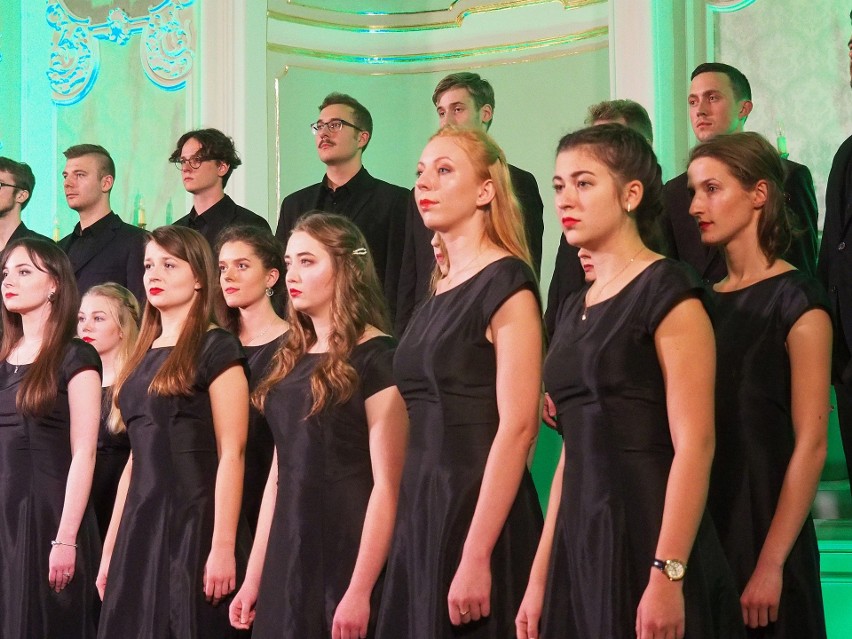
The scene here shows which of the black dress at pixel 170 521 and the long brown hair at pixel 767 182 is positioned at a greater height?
the long brown hair at pixel 767 182

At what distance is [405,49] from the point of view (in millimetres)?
6945

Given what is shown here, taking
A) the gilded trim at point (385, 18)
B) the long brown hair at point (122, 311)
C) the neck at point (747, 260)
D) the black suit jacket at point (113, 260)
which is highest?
the gilded trim at point (385, 18)

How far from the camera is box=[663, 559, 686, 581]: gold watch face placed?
2191 mm

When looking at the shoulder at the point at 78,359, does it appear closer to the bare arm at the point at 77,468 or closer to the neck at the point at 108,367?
the bare arm at the point at 77,468

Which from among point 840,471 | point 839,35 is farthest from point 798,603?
point 839,35

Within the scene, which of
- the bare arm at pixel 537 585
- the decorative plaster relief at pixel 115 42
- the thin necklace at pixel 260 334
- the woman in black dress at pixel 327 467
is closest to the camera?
the bare arm at pixel 537 585

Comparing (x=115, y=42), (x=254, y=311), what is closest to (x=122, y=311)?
(x=254, y=311)

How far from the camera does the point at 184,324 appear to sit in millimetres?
3502

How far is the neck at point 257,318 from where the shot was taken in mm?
3699

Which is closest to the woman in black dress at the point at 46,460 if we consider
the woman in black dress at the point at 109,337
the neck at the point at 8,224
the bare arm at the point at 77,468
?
the bare arm at the point at 77,468

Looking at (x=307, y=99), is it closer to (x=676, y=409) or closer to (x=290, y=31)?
(x=290, y=31)

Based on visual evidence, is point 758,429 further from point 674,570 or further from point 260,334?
point 260,334

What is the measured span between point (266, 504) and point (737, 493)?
3.79 feet

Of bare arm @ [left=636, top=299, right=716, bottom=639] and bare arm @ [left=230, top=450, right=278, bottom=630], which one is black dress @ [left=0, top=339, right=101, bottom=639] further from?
bare arm @ [left=636, top=299, right=716, bottom=639]
